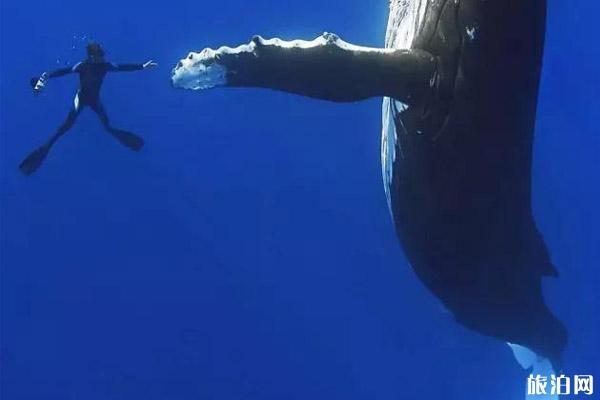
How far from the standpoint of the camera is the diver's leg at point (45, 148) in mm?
3098

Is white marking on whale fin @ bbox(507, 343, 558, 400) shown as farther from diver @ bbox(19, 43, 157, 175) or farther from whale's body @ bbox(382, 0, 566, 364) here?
diver @ bbox(19, 43, 157, 175)

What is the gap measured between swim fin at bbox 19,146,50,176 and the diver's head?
42cm

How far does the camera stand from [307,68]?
2391 millimetres

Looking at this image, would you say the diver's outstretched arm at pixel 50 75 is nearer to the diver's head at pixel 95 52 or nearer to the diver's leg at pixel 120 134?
the diver's head at pixel 95 52

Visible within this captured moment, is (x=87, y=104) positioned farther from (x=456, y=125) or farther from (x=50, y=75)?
(x=456, y=125)

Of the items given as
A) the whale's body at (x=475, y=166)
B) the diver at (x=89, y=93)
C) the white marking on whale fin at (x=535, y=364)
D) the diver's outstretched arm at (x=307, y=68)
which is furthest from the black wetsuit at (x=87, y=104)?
the white marking on whale fin at (x=535, y=364)

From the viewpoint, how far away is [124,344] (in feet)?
10.2

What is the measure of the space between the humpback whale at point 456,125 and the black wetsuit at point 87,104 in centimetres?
77

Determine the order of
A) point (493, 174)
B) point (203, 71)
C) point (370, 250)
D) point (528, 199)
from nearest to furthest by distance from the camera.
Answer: point (203, 71)
point (493, 174)
point (528, 199)
point (370, 250)

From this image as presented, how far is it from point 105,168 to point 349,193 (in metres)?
1.04

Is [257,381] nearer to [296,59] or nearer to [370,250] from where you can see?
[370,250]

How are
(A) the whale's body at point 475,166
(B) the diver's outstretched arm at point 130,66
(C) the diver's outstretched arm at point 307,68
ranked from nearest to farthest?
(C) the diver's outstretched arm at point 307,68, (A) the whale's body at point 475,166, (B) the diver's outstretched arm at point 130,66

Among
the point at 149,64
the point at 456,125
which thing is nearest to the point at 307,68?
the point at 456,125

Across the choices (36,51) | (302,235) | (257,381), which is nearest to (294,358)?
(257,381)
